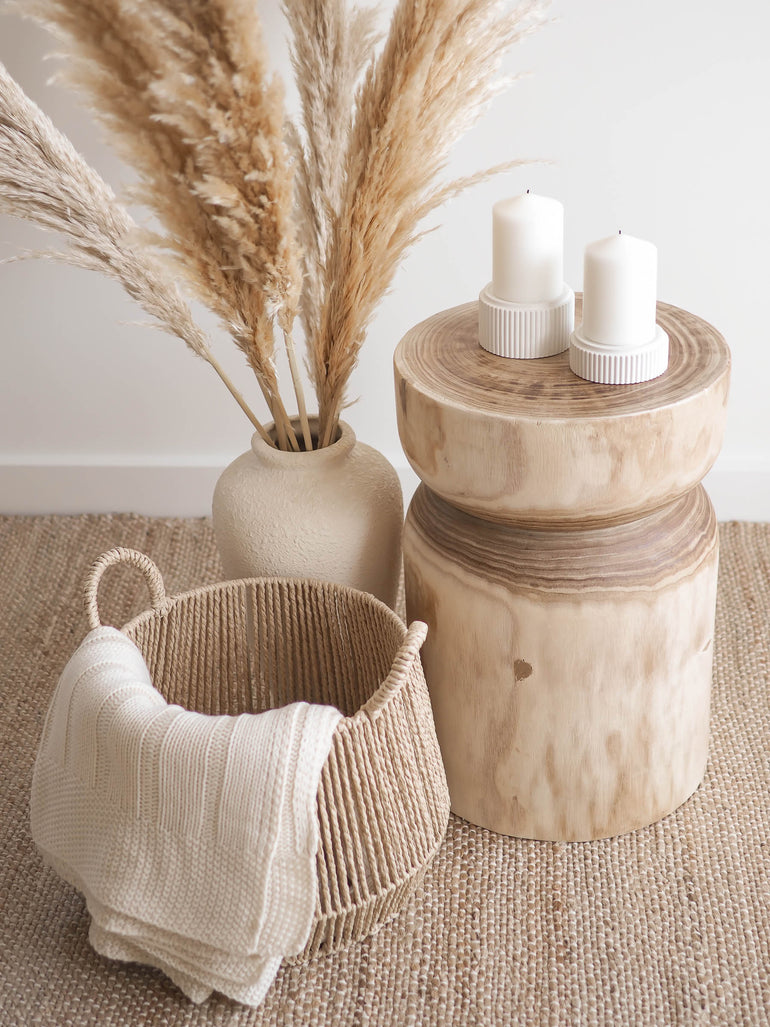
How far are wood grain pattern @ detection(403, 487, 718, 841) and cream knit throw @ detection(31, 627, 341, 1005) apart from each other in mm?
212

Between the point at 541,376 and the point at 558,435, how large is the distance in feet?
0.36

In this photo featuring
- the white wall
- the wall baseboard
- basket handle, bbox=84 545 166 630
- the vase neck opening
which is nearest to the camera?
basket handle, bbox=84 545 166 630

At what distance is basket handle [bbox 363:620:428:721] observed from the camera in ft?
2.97

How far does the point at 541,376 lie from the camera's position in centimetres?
Answer: 99

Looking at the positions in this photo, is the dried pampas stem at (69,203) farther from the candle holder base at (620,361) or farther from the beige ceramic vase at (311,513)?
the candle holder base at (620,361)

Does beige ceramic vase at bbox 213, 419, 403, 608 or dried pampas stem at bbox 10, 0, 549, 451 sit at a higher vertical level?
dried pampas stem at bbox 10, 0, 549, 451

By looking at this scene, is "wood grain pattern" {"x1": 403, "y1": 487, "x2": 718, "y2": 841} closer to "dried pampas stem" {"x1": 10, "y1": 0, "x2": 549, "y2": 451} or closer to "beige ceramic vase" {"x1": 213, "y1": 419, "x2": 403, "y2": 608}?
"beige ceramic vase" {"x1": 213, "y1": 419, "x2": 403, "y2": 608}

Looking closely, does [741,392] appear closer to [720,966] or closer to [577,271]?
[577,271]

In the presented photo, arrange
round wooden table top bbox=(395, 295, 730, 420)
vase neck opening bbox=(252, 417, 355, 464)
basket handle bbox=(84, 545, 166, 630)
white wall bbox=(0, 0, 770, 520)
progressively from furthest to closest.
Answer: white wall bbox=(0, 0, 770, 520), vase neck opening bbox=(252, 417, 355, 464), basket handle bbox=(84, 545, 166, 630), round wooden table top bbox=(395, 295, 730, 420)

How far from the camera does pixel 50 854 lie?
3.14ft

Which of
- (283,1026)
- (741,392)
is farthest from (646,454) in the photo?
(741,392)

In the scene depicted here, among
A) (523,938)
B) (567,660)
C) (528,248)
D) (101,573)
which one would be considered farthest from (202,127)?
(523,938)

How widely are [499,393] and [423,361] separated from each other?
0.11 metres

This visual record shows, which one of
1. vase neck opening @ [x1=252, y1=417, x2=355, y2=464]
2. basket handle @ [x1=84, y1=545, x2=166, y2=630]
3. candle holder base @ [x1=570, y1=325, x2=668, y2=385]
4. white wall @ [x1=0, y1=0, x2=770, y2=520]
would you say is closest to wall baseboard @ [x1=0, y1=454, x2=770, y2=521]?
white wall @ [x1=0, y1=0, x2=770, y2=520]
